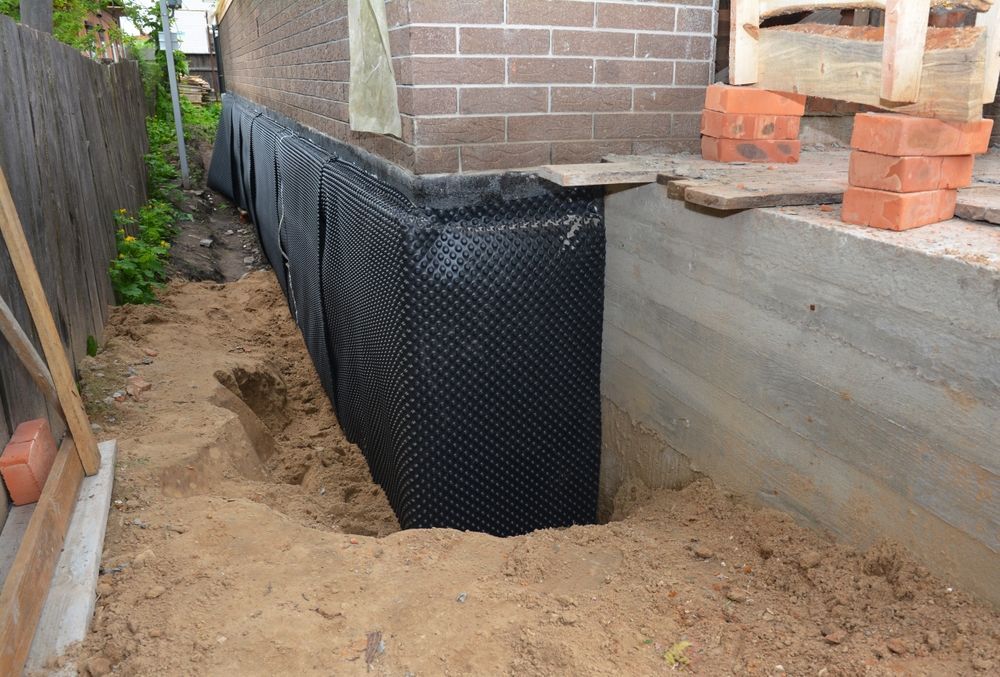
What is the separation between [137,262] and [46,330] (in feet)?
11.0

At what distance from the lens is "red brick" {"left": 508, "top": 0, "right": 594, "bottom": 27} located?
284 centimetres

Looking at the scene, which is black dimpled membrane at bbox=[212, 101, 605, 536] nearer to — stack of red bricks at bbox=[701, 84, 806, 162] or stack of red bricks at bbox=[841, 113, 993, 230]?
stack of red bricks at bbox=[701, 84, 806, 162]

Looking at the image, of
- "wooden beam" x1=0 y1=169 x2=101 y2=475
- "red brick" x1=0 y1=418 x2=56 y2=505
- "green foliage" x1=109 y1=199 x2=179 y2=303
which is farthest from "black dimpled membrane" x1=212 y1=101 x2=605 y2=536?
"green foliage" x1=109 y1=199 x2=179 y2=303

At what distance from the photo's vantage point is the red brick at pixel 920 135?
1786 millimetres

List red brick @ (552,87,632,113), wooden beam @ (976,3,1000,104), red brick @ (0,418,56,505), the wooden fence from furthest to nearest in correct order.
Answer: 1. red brick @ (552,87,632,113)
2. the wooden fence
3. red brick @ (0,418,56,505)
4. wooden beam @ (976,3,1000,104)

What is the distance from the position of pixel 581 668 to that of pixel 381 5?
2.51 meters

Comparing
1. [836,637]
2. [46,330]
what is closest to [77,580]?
[46,330]

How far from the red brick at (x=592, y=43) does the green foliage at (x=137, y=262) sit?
371 cm

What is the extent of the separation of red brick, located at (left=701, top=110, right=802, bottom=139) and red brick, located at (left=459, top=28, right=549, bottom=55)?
0.75 meters

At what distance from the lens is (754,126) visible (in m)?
2.89

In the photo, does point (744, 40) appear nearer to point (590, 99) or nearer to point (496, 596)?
point (590, 99)

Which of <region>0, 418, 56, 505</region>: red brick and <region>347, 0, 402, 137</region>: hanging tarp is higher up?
<region>347, 0, 402, 137</region>: hanging tarp

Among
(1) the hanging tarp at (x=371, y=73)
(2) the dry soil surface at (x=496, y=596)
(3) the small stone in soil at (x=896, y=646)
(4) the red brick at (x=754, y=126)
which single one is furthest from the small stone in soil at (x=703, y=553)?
(1) the hanging tarp at (x=371, y=73)

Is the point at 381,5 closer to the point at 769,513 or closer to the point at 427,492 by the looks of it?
the point at 427,492
